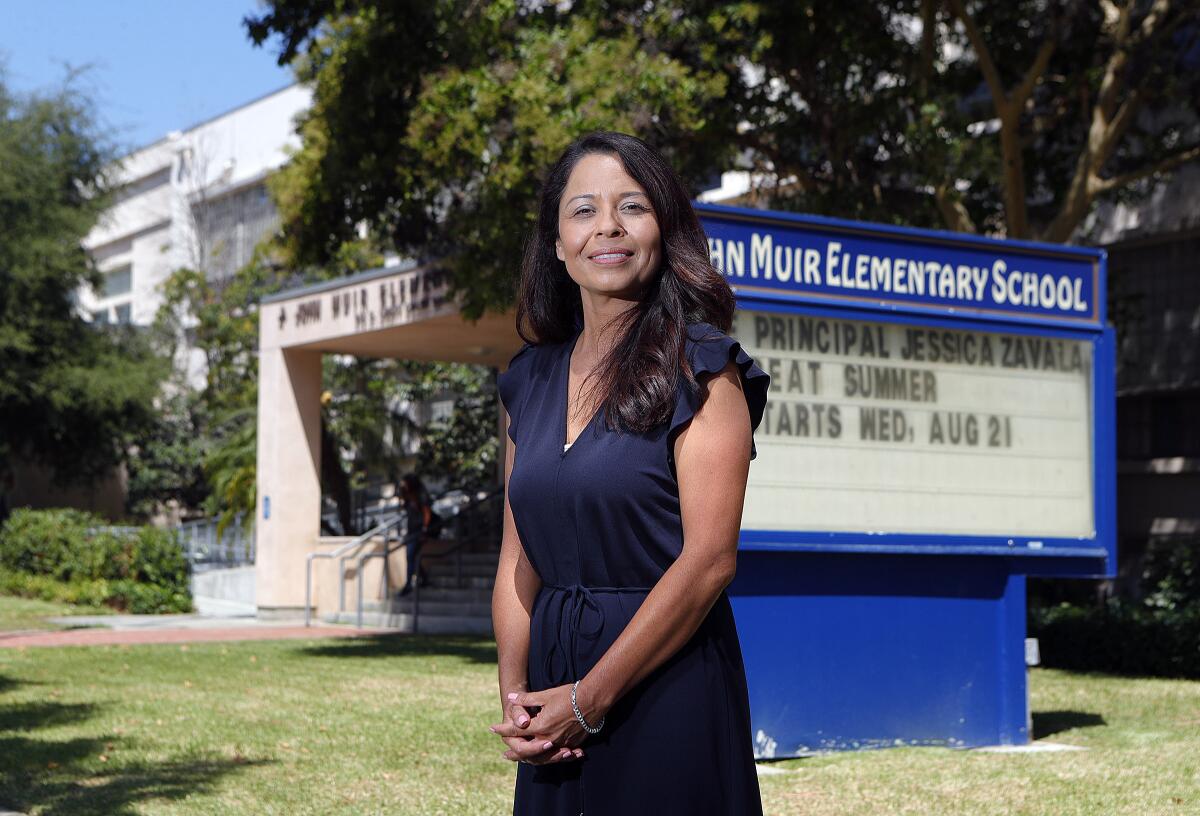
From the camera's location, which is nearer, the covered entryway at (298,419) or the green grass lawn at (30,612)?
the green grass lawn at (30,612)

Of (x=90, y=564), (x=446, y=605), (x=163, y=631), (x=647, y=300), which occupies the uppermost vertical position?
(x=647, y=300)

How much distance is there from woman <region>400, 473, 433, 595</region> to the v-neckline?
62.4 feet

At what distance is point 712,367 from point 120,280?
60.6 meters

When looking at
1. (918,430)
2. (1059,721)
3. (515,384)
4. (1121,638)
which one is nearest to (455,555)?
(1121,638)

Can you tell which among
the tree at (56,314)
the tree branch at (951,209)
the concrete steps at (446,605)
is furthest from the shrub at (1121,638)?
the tree at (56,314)

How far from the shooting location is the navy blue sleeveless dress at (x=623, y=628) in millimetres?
2846

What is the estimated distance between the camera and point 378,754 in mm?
9023

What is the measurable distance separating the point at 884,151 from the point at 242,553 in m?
14.9

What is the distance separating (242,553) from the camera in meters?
27.3

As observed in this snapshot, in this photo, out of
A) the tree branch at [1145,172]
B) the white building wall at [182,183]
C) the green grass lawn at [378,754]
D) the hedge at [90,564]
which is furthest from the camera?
the white building wall at [182,183]

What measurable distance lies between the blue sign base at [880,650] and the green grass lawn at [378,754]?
195 mm

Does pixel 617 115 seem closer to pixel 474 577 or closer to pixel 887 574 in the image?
pixel 887 574

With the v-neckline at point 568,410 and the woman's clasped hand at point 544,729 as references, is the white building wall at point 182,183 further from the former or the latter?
the woman's clasped hand at point 544,729

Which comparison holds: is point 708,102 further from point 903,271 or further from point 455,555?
point 455,555
